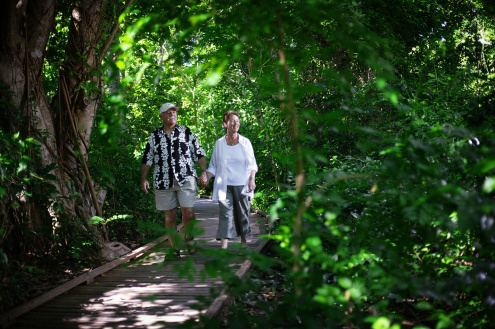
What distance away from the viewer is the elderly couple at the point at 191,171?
6945mm

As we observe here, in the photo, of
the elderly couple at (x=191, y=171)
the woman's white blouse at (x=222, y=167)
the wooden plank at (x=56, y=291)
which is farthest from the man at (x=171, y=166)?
the wooden plank at (x=56, y=291)

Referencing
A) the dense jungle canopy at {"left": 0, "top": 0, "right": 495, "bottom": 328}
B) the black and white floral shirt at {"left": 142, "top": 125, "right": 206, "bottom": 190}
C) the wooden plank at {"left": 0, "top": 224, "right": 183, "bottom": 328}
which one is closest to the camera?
the dense jungle canopy at {"left": 0, "top": 0, "right": 495, "bottom": 328}

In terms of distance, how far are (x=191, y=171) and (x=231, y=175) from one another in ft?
2.09

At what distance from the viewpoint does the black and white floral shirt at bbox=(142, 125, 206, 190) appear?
6.91 meters

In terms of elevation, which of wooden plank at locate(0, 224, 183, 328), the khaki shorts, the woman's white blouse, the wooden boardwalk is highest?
the woman's white blouse

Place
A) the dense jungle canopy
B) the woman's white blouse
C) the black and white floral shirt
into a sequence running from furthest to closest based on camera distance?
the woman's white blouse
the black and white floral shirt
the dense jungle canopy

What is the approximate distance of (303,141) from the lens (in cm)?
475

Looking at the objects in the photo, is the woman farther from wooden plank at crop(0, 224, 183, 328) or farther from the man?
wooden plank at crop(0, 224, 183, 328)

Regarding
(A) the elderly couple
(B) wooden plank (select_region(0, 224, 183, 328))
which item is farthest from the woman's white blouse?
(B) wooden plank (select_region(0, 224, 183, 328))

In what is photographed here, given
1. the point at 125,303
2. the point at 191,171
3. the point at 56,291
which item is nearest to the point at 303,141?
the point at 125,303

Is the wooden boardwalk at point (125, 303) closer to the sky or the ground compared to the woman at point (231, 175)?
closer to the ground

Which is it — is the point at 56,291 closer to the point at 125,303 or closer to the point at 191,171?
the point at 125,303

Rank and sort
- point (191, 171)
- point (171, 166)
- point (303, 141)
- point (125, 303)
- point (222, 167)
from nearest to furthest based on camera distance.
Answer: point (303, 141) < point (125, 303) < point (171, 166) < point (191, 171) < point (222, 167)

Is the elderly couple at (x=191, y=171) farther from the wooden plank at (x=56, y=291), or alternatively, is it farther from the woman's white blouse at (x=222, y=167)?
the wooden plank at (x=56, y=291)
